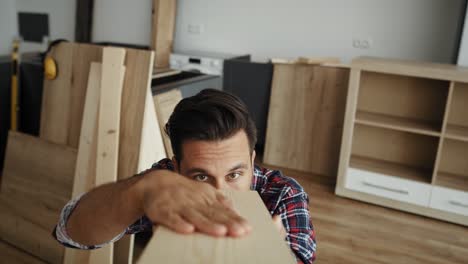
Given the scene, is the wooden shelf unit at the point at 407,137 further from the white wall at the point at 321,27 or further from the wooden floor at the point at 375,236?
the white wall at the point at 321,27

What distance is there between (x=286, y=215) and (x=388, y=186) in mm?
2396

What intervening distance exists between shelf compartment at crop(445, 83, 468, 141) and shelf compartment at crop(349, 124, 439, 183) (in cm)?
18

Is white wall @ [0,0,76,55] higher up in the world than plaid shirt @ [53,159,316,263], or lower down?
higher up

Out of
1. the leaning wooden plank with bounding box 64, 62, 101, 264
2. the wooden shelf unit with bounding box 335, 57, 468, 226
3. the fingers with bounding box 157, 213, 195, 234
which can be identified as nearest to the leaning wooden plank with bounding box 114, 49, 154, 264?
the leaning wooden plank with bounding box 64, 62, 101, 264

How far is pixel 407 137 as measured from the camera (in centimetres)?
335

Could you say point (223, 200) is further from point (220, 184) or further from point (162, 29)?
point (162, 29)

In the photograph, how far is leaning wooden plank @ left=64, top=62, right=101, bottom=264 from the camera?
199 cm

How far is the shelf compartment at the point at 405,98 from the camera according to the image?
10.5 ft

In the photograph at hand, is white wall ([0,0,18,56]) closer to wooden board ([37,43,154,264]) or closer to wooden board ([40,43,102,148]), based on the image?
wooden board ([40,43,102,148])

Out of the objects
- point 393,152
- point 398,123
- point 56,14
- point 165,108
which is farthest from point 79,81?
point 56,14

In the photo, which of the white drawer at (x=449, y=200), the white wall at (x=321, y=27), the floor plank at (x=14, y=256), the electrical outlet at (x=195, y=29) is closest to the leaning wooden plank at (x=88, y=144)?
the floor plank at (x=14, y=256)

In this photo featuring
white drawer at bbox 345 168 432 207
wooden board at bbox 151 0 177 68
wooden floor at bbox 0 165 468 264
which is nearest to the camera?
wooden floor at bbox 0 165 468 264

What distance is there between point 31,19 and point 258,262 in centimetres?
642

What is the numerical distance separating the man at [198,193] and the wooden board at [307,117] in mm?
2551
